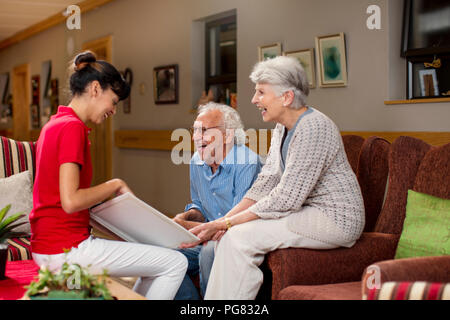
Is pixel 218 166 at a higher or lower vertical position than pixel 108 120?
lower

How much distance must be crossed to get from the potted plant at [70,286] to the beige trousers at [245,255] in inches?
24.9

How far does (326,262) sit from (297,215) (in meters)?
0.23

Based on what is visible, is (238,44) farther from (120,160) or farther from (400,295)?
(400,295)

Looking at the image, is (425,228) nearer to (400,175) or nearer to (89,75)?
(400,175)

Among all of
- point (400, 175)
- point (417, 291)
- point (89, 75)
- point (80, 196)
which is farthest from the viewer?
Result: point (400, 175)

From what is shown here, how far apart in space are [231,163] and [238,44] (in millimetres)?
2930

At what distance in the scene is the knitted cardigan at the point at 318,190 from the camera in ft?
7.56

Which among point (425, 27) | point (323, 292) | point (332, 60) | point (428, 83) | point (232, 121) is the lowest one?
point (323, 292)

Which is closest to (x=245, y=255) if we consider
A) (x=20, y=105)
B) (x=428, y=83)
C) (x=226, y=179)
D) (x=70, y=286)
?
(x=226, y=179)

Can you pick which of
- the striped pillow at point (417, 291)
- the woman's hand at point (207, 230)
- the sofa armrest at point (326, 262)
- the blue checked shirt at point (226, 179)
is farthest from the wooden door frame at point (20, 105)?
the striped pillow at point (417, 291)

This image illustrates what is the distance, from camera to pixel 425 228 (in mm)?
2391

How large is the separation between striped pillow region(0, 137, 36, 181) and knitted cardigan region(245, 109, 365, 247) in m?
1.85

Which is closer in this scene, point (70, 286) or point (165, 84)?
point (70, 286)

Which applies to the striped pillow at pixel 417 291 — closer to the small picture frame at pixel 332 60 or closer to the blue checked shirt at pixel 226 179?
the blue checked shirt at pixel 226 179
